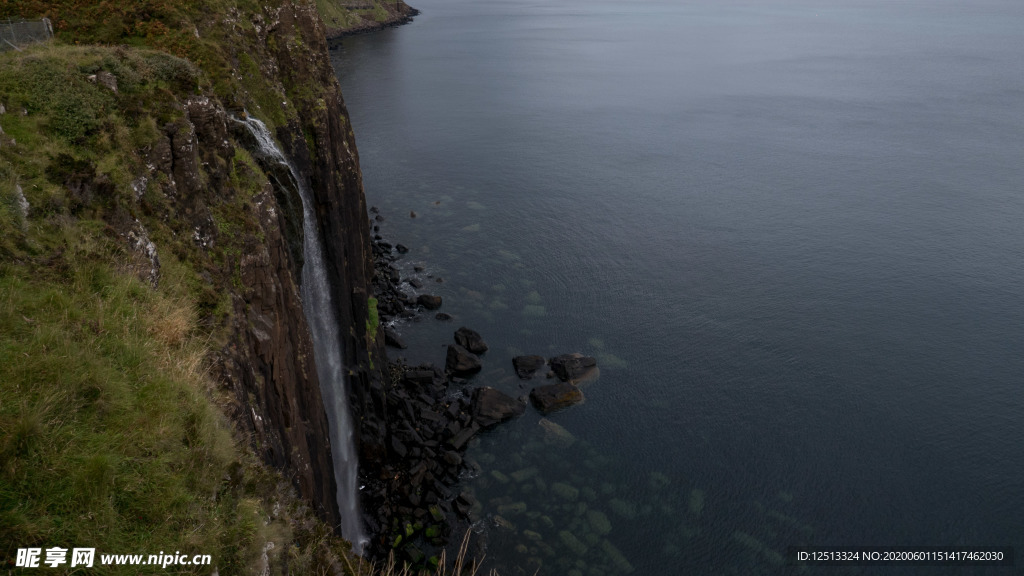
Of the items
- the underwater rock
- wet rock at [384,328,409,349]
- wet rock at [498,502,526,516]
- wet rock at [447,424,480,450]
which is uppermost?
wet rock at [384,328,409,349]

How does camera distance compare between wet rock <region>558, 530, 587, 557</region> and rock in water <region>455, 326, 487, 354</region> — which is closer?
wet rock <region>558, 530, 587, 557</region>

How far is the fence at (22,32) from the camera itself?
2502 cm

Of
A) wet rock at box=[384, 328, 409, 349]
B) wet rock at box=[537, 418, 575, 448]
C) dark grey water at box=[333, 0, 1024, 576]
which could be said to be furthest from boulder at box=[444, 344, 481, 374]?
wet rock at box=[537, 418, 575, 448]

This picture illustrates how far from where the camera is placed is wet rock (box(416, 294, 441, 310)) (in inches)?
2215

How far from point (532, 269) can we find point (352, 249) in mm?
23881

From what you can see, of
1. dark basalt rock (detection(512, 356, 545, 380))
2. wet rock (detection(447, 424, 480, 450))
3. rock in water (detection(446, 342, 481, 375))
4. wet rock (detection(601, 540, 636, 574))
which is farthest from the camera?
dark basalt rock (detection(512, 356, 545, 380))

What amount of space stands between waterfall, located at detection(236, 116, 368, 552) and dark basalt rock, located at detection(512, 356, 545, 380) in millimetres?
15400

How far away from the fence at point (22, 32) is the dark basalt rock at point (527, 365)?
110ft

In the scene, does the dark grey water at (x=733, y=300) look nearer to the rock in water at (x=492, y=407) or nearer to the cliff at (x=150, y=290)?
the rock in water at (x=492, y=407)

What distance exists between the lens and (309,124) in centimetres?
3988

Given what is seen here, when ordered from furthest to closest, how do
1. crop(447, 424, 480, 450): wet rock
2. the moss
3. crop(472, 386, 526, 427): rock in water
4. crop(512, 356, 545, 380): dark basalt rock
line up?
crop(512, 356, 545, 380): dark basalt rock, crop(472, 386, 526, 427): rock in water, the moss, crop(447, 424, 480, 450): wet rock

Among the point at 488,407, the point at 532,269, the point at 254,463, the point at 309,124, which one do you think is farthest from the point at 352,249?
the point at 254,463

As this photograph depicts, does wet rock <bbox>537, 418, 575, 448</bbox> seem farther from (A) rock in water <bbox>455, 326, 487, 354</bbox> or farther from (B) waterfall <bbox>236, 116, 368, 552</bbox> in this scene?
(B) waterfall <bbox>236, 116, 368, 552</bbox>

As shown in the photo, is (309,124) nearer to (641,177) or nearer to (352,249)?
(352,249)
